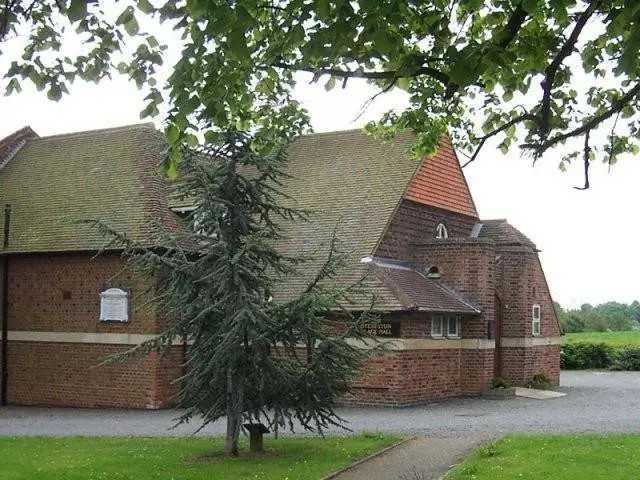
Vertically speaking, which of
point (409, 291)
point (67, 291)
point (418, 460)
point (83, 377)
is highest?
point (409, 291)

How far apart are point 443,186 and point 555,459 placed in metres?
15.6

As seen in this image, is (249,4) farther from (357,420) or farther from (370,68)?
(357,420)

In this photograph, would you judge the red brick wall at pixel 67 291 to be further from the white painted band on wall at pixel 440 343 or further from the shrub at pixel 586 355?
the shrub at pixel 586 355

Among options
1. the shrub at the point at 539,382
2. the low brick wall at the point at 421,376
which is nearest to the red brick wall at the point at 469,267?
the low brick wall at the point at 421,376

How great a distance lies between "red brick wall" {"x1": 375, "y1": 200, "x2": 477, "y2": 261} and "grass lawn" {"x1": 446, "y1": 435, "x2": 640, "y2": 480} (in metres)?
9.73

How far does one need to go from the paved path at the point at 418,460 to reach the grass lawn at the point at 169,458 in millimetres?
412

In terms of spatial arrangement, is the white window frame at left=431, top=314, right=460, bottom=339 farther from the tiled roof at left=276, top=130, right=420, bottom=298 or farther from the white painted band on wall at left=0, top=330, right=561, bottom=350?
the tiled roof at left=276, top=130, right=420, bottom=298

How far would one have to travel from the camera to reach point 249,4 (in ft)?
22.1

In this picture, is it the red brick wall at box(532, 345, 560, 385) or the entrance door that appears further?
the red brick wall at box(532, 345, 560, 385)

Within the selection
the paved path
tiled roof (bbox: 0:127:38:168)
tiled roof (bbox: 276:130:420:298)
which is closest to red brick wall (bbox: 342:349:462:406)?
tiled roof (bbox: 276:130:420:298)

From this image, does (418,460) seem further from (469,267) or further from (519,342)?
(519,342)

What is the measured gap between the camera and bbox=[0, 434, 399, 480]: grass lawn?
42.3 feet

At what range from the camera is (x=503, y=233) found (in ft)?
94.9

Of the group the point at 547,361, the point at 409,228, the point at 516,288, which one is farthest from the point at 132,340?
the point at 547,361
